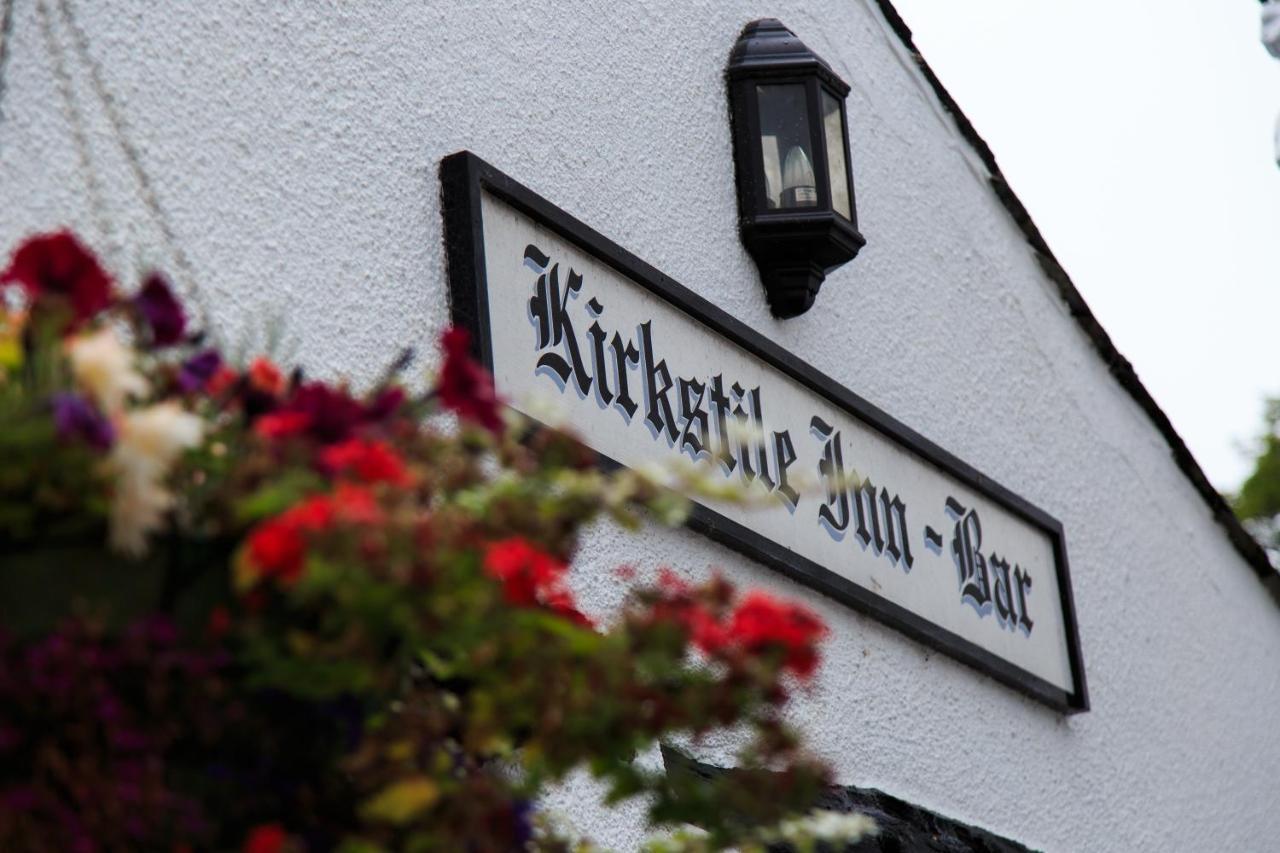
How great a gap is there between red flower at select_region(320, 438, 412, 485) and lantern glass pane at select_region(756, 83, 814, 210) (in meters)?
2.63

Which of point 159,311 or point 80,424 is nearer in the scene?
point 80,424

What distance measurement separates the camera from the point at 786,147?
4.10m

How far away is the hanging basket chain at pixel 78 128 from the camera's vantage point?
2.41m

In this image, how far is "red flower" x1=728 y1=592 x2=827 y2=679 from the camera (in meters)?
1.54

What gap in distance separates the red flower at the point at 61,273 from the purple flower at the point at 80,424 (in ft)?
0.38

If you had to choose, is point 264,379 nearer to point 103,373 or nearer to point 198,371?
point 198,371

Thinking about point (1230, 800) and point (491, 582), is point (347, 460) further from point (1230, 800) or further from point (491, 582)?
point (1230, 800)

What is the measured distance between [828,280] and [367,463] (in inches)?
116

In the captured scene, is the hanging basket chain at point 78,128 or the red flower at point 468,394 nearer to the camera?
the red flower at point 468,394

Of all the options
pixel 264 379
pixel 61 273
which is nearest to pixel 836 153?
pixel 264 379

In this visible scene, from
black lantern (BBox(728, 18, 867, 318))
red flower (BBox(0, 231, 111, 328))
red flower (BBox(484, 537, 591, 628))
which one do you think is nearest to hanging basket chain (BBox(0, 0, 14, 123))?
red flower (BBox(0, 231, 111, 328))

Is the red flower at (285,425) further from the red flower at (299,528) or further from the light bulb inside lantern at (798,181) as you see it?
the light bulb inside lantern at (798,181)

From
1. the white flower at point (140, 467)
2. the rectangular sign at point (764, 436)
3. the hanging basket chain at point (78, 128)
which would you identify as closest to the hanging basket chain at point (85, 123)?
the hanging basket chain at point (78, 128)

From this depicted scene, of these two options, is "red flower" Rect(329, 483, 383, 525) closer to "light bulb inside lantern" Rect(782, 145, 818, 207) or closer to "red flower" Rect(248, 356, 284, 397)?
"red flower" Rect(248, 356, 284, 397)
